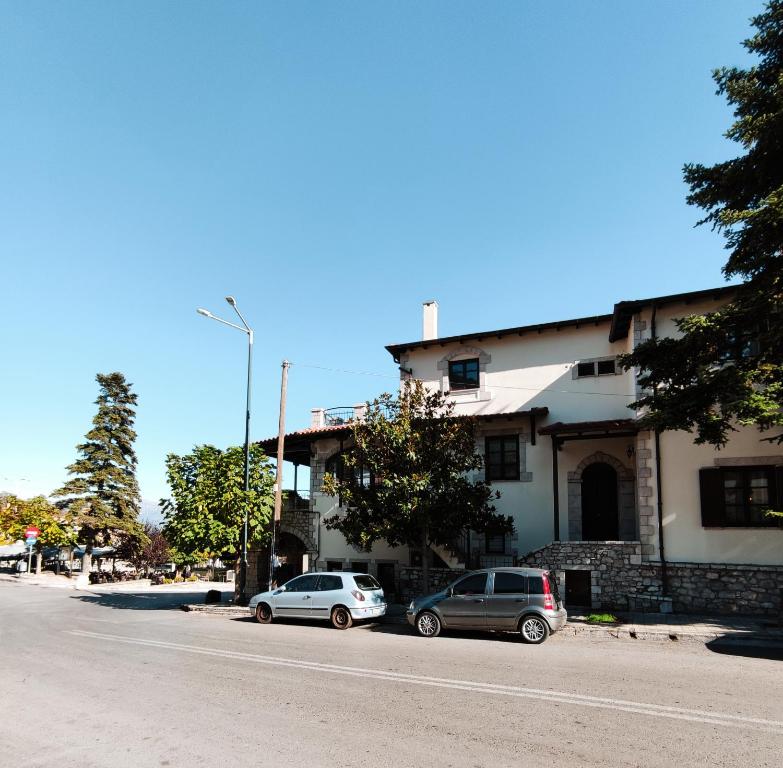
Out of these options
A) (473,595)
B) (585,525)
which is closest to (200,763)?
(473,595)

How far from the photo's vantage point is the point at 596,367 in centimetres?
2223

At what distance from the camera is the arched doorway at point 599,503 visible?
21359mm

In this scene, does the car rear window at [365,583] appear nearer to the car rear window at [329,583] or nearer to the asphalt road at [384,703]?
the car rear window at [329,583]

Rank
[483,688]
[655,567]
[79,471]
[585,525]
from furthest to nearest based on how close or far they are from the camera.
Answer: [79,471], [585,525], [655,567], [483,688]

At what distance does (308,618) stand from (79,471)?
29780mm

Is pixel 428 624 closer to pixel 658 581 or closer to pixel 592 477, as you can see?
pixel 658 581

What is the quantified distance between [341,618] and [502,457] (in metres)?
8.91

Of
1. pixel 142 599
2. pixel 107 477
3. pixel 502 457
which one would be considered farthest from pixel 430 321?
pixel 107 477

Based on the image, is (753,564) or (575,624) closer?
(575,624)

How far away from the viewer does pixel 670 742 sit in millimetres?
6492

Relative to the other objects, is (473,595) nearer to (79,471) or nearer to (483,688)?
(483,688)

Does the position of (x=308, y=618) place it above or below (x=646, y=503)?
below

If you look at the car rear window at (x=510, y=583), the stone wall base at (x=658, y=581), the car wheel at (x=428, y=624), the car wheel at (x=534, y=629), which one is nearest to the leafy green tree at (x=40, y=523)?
the stone wall base at (x=658, y=581)

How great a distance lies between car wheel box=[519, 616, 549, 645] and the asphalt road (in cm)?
44
